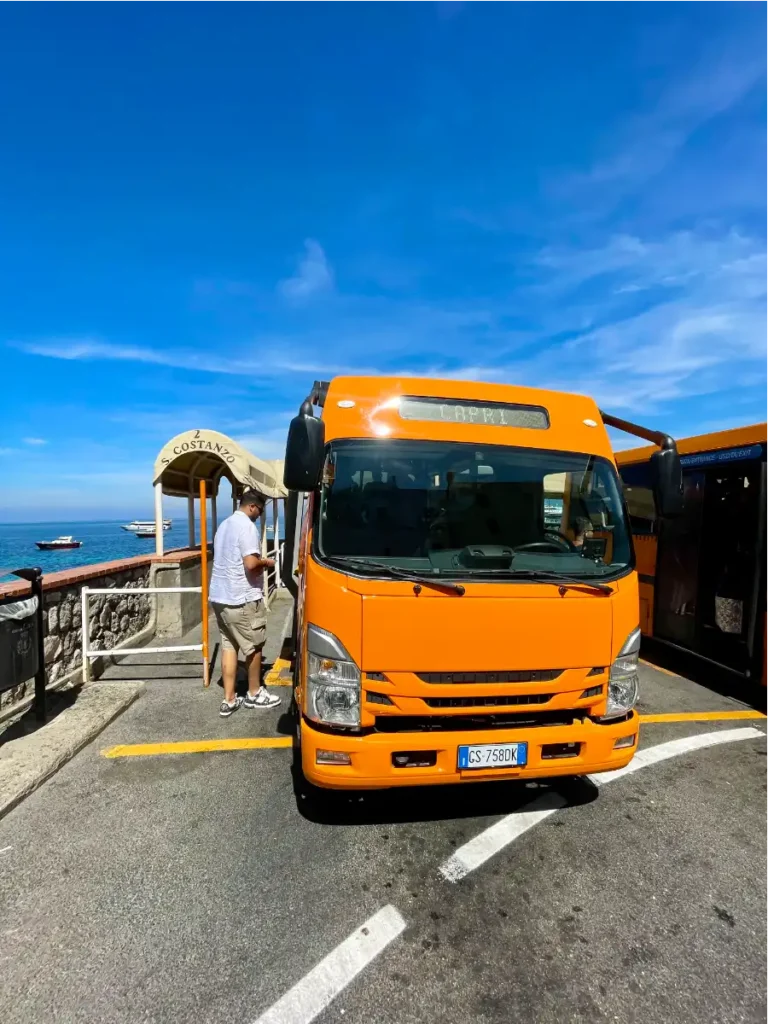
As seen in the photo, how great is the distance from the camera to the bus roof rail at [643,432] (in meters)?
3.69

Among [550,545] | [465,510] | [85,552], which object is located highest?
[465,510]

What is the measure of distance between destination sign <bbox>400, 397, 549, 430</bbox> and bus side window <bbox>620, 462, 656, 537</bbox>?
12.7ft

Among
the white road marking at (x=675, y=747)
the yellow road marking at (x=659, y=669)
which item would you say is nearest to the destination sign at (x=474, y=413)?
the white road marking at (x=675, y=747)

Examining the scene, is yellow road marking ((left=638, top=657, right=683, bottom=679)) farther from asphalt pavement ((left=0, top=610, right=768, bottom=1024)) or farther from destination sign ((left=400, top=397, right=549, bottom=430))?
destination sign ((left=400, top=397, right=549, bottom=430))

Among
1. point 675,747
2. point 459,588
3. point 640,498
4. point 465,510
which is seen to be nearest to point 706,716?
point 675,747

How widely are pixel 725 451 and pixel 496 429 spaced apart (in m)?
4.13

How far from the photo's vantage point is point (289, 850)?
2998mm

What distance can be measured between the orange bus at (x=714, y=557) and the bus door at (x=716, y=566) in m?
0.01

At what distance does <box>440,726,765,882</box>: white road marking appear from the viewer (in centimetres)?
292

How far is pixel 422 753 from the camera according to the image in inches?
114

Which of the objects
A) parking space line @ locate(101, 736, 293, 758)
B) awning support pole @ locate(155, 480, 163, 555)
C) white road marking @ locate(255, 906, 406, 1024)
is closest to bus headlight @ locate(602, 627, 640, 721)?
white road marking @ locate(255, 906, 406, 1024)

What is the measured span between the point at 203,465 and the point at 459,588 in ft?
28.8

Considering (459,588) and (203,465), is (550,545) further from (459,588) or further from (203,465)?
(203,465)

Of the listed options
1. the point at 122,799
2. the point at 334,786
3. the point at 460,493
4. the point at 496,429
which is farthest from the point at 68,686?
the point at 496,429
